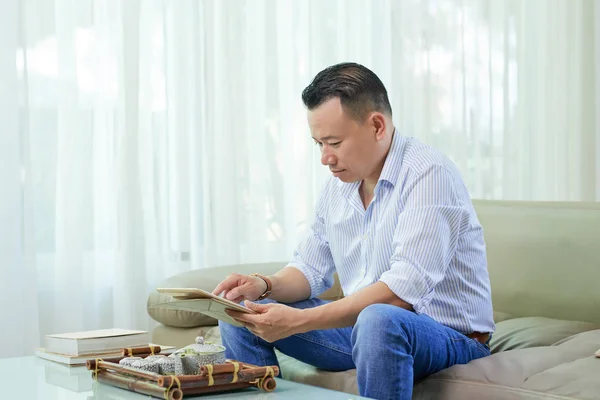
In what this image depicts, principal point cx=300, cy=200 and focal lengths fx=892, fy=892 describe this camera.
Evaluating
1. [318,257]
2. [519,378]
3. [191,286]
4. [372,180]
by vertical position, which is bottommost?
[519,378]

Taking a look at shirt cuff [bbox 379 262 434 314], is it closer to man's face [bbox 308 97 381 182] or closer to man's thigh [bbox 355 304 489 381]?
man's thigh [bbox 355 304 489 381]

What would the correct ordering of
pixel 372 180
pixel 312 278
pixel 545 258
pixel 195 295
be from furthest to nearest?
pixel 545 258 < pixel 312 278 < pixel 372 180 < pixel 195 295

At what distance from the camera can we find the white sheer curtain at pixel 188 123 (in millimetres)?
3076

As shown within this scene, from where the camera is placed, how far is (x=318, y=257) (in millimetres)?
2277

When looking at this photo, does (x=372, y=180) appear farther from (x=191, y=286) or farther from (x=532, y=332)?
(x=191, y=286)

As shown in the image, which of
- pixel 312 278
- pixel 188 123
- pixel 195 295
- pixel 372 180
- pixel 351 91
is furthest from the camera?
pixel 188 123

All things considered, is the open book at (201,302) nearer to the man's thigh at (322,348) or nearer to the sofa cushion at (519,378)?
the man's thigh at (322,348)

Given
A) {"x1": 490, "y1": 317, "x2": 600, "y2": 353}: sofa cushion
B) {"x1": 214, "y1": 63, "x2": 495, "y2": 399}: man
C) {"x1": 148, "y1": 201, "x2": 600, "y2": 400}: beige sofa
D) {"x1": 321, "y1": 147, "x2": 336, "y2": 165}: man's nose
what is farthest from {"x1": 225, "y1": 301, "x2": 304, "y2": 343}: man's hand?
{"x1": 490, "y1": 317, "x2": 600, "y2": 353}: sofa cushion

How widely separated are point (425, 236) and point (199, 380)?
57 centimetres

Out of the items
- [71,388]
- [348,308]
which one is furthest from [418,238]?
[71,388]

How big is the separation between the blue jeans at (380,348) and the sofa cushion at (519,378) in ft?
0.13

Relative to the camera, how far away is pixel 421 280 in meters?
1.84

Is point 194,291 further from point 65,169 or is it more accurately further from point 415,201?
point 65,169

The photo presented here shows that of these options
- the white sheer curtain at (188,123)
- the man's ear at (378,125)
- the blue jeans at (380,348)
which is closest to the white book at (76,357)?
the blue jeans at (380,348)
